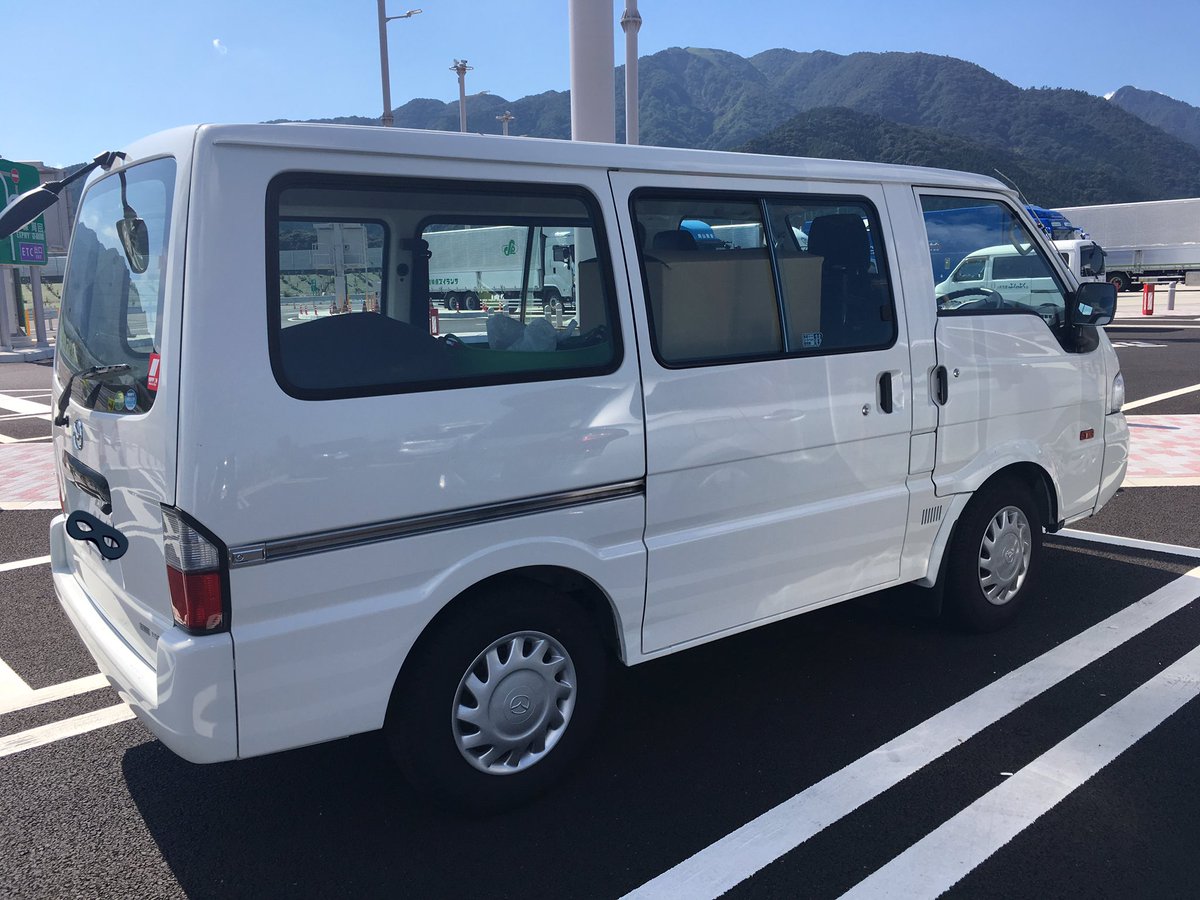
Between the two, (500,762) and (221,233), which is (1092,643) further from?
(221,233)

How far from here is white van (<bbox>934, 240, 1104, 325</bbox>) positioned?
4.09 meters

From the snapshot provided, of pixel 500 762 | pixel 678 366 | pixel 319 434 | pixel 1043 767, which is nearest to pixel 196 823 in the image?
pixel 500 762

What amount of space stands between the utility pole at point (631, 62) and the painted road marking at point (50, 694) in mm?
A: 16485

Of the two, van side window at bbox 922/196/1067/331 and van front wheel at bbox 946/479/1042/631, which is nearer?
van side window at bbox 922/196/1067/331

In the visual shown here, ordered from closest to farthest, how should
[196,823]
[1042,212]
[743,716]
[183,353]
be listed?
[183,353] < [196,823] < [743,716] < [1042,212]

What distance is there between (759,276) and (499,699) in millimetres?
1757

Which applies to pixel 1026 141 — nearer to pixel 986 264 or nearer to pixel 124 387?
pixel 986 264

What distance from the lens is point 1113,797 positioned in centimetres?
311

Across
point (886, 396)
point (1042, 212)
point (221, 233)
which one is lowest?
point (886, 396)

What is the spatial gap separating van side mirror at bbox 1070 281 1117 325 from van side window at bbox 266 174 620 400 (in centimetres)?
258

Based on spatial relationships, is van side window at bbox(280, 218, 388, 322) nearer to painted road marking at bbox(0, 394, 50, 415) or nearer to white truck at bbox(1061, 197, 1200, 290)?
painted road marking at bbox(0, 394, 50, 415)

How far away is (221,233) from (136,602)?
1.10m

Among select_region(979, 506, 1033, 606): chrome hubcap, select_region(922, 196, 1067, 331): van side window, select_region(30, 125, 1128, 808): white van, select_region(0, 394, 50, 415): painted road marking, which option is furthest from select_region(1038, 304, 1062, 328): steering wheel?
select_region(0, 394, 50, 415): painted road marking

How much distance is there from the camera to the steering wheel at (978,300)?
4.10m
